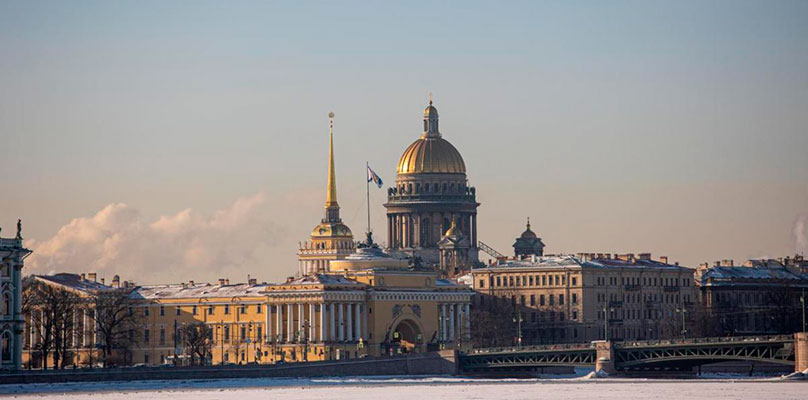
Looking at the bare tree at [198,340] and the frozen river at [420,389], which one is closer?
the frozen river at [420,389]

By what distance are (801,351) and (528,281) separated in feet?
157

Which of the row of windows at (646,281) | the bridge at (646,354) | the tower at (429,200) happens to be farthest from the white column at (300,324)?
the tower at (429,200)

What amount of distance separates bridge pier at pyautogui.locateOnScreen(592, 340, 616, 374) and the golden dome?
207ft

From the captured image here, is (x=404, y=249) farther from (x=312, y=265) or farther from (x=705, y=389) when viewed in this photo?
(x=705, y=389)

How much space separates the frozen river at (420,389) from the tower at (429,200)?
199ft

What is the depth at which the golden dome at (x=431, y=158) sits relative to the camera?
182875 mm

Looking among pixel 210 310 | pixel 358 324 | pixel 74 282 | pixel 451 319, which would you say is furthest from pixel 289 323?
pixel 74 282

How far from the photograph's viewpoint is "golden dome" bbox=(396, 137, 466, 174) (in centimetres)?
18288

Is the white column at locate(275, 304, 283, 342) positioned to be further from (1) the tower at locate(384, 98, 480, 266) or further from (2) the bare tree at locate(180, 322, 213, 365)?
(1) the tower at locate(384, 98, 480, 266)

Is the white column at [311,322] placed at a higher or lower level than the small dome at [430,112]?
lower

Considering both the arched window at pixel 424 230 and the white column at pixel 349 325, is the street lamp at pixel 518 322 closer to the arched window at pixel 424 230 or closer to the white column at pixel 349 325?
the white column at pixel 349 325

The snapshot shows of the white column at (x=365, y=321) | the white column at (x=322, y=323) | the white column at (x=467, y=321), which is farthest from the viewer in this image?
the white column at (x=467, y=321)

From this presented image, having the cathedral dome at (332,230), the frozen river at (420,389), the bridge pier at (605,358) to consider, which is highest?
the cathedral dome at (332,230)

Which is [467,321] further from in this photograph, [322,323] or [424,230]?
[424,230]
